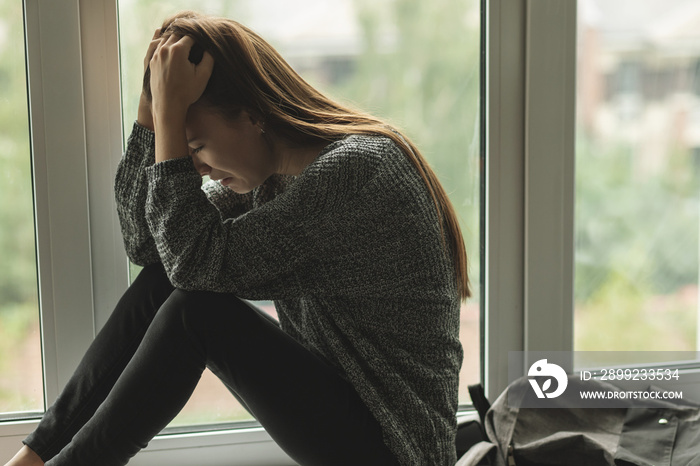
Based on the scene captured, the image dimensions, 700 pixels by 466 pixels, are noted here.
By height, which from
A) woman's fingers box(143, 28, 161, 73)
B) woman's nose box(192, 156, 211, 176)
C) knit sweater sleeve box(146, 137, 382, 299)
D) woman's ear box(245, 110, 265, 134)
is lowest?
knit sweater sleeve box(146, 137, 382, 299)

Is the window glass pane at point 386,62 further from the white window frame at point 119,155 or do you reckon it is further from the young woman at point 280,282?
the young woman at point 280,282

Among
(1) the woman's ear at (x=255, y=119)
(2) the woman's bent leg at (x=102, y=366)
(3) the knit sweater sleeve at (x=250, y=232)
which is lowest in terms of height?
(2) the woman's bent leg at (x=102, y=366)

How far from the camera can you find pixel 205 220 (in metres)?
0.92

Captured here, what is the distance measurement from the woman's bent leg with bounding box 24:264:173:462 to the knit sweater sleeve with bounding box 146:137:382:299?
0.57ft

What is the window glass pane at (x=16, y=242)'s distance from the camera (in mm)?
1211

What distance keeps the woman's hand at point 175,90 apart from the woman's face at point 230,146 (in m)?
0.05

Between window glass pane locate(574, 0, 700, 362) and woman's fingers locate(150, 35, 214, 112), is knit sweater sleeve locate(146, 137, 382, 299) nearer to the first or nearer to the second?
woman's fingers locate(150, 35, 214, 112)

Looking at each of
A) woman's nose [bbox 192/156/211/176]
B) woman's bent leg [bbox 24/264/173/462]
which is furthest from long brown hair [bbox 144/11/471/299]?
woman's bent leg [bbox 24/264/173/462]

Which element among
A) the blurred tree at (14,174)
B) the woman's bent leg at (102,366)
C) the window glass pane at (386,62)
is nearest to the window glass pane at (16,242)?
the blurred tree at (14,174)

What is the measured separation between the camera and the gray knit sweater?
2.99 feet

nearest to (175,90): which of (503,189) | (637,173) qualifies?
(503,189)

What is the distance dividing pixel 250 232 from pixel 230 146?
196mm

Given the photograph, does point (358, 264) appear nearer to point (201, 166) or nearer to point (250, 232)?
point (250, 232)

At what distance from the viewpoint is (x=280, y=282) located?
935mm
